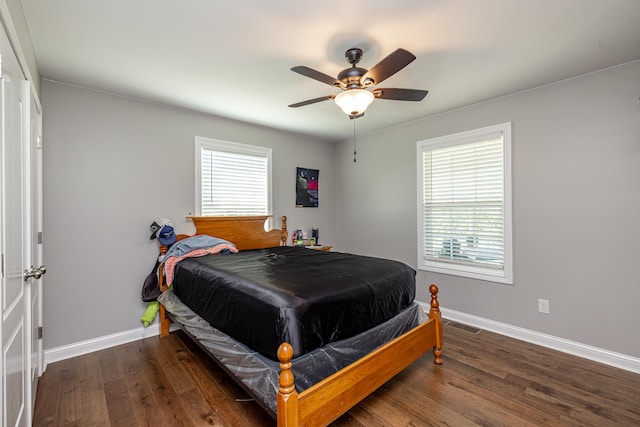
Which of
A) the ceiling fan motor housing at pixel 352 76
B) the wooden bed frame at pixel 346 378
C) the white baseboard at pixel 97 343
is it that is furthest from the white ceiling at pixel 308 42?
the white baseboard at pixel 97 343

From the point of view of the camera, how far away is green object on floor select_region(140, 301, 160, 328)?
9.90ft

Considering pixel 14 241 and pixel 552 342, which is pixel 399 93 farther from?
pixel 552 342

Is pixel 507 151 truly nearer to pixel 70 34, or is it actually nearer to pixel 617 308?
pixel 617 308

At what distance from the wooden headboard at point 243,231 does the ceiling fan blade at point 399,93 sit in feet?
7.75

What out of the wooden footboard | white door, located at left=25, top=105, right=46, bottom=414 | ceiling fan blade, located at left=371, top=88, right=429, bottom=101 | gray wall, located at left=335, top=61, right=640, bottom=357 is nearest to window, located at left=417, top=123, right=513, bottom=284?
gray wall, located at left=335, top=61, right=640, bottom=357

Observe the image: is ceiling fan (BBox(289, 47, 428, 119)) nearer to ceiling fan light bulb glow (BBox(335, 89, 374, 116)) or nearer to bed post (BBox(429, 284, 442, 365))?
ceiling fan light bulb glow (BBox(335, 89, 374, 116))

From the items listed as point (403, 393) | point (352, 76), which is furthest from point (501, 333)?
point (352, 76)

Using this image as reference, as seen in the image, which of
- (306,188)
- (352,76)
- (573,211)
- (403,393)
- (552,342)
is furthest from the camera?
(306,188)

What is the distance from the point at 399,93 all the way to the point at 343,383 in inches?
78.3

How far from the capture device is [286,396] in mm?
1396

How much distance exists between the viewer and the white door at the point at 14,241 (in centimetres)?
119

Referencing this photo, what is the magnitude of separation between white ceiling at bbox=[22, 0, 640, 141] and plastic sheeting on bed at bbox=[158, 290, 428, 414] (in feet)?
6.62

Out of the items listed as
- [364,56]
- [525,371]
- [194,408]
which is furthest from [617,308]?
[194,408]

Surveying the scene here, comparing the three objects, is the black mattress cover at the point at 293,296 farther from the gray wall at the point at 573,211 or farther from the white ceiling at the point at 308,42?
the white ceiling at the point at 308,42
